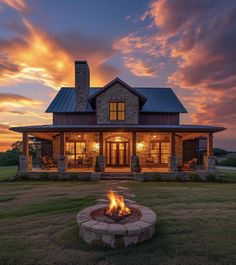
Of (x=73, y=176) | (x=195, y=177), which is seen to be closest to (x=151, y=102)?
(x=195, y=177)

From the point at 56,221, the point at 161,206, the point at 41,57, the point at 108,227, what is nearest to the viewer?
the point at 108,227

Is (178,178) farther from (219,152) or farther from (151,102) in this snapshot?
(219,152)

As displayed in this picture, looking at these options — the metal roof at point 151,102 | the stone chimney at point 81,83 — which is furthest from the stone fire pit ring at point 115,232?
the stone chimney at point 81,83

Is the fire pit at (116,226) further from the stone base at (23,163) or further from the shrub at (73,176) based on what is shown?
the stone base at (23,163)

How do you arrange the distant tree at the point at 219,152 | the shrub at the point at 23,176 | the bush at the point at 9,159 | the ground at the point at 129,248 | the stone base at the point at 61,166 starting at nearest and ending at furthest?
the ground at the point at 129,248
the shrub at the point at 23,176
the stone base at the point at 61,166
the bush at the point at 9,159
the distant tree at the point at 219,152

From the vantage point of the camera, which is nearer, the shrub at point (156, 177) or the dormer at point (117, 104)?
the shrub at point (156, 177)

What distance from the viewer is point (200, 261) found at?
336 cm

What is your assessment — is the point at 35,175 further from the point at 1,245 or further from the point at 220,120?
the point at 220,120

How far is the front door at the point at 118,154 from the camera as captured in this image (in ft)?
56.1

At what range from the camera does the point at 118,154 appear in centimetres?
1711

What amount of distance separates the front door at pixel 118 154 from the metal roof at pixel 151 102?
448 centimetres

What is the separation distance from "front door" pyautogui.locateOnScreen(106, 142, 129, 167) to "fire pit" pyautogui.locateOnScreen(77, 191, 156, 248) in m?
12.2

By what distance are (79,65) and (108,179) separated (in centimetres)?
1206

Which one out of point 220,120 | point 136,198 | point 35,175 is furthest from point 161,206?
point 220,120
